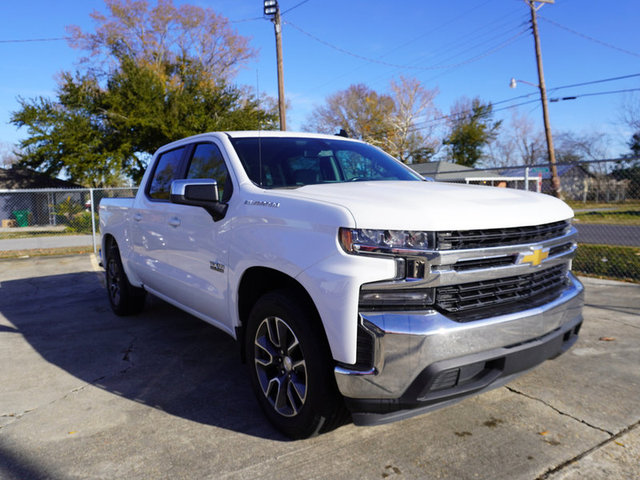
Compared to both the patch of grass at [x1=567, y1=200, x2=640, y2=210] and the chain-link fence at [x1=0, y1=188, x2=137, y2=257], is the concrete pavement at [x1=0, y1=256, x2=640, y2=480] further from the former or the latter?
the chain-link fence at [x1=0, y1=188, x2=137, y2=257]

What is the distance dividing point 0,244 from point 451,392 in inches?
638

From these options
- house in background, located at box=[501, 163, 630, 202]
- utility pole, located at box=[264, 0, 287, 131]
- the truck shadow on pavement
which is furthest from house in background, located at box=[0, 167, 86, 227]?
house in background, located at box=[501, 163, 630, 202]

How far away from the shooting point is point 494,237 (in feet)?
8.31

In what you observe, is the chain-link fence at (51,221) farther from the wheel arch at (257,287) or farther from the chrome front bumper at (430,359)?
the chrome front bumper at (430,359)

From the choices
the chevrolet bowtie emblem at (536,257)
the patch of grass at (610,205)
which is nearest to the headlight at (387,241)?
the chevrolet bowtie emblem at (536,257)

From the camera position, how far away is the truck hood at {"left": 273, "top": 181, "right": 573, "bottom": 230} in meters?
2.38

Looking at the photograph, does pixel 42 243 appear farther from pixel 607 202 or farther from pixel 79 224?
pixel 607 202

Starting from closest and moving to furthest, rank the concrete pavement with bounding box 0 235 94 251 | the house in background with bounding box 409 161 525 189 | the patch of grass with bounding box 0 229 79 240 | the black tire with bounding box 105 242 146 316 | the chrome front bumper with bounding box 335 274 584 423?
1. the chrome front bumper with bounding box 335 274 584 423
2. the black tire with bounding box 105 242 146 316
3. the house in background with bounding box 409 161 525 189
4. the concrete pavement with bounding box 0 235 94 251
5. the patch of grass with bounding box 0 229 79 240

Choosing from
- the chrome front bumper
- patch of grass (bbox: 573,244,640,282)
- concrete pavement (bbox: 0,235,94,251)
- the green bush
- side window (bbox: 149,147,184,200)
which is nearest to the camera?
the chrome front bumper

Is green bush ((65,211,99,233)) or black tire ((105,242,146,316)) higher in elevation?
green bush ((65,211,99,233))

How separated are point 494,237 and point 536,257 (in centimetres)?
38

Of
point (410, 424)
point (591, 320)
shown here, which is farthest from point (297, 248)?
point (591, 320)

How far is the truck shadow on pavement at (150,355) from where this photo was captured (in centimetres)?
341

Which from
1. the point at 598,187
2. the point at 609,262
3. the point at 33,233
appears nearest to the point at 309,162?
the point at 598,187
